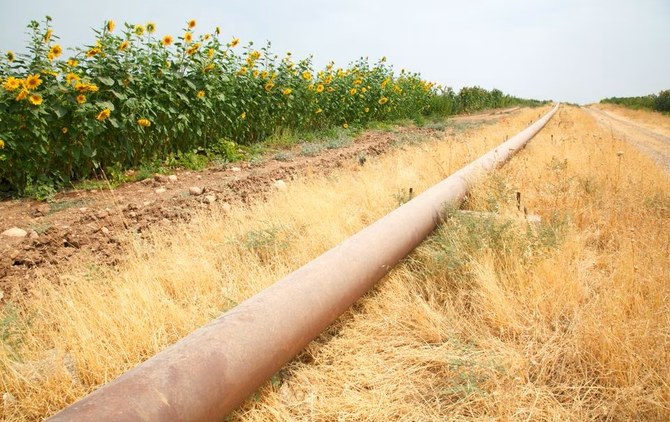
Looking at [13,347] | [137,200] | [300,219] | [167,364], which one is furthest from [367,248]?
[137,200]

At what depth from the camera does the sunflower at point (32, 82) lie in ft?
13.1

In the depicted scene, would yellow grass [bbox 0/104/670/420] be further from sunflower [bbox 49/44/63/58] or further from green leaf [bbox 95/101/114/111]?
sunflower [bbox 49/44/63/58]

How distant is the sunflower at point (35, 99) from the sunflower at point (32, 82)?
0.09 metres

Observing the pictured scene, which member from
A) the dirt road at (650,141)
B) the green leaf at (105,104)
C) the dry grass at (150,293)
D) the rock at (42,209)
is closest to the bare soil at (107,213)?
the rock at (42,209)

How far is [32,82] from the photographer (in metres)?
4.03

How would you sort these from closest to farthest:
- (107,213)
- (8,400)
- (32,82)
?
(8,400), (107,213), (32,82)

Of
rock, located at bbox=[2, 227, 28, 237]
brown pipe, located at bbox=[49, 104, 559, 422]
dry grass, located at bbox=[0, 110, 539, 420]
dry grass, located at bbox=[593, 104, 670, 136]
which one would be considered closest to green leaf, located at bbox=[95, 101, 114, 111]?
rock, located at bbox=[2, 227, 28, 237]

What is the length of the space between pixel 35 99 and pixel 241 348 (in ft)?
14.5

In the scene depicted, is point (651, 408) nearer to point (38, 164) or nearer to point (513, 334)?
point (513, 334)

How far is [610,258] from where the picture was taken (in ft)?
6.50

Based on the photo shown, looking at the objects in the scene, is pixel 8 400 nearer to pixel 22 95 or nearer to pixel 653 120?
pixel 22 95

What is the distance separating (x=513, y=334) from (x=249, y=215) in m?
2.22

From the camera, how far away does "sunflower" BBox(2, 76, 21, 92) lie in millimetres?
3902

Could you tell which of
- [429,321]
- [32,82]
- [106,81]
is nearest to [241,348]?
[429,321]
